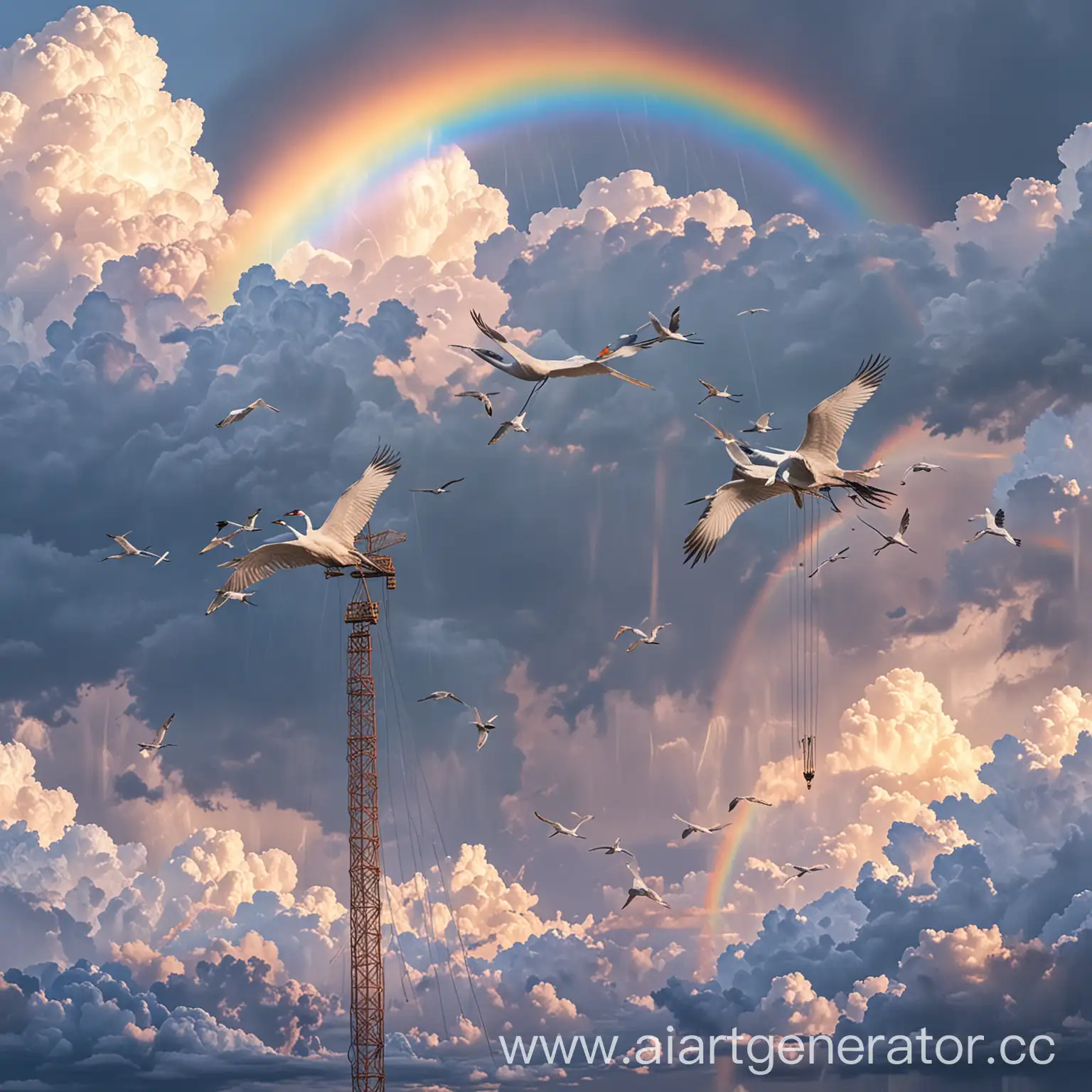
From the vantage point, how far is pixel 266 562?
358 ft

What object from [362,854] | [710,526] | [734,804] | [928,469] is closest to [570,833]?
[734,804]

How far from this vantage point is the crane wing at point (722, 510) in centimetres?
9831

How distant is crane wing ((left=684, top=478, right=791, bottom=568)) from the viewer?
9831 cm

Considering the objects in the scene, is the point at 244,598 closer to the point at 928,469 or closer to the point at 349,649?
the point at 928,469

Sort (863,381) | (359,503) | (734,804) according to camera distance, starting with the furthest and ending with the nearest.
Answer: (359,503) → (734,804) → (863,381)

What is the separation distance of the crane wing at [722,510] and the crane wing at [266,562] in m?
20.5

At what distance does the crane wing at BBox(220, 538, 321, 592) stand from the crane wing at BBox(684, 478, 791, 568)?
20.5 meters

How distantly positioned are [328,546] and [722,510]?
2050 centimetres

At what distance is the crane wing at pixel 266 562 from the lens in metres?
106

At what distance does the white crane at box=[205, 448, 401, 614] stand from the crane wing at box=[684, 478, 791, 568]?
16911 millimetres

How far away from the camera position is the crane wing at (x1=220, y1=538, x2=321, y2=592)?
106m

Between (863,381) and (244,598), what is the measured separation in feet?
118

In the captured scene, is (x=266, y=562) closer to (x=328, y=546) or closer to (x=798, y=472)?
(x=328, y=546)

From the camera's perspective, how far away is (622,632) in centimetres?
10656
